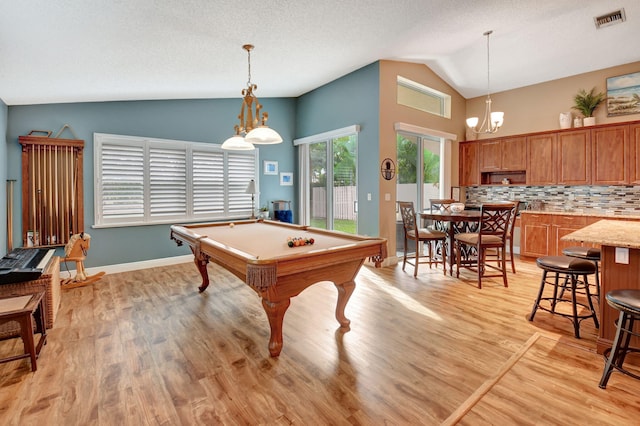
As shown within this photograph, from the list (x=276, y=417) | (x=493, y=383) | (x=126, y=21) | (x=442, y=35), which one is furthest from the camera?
(x=442, y=35)

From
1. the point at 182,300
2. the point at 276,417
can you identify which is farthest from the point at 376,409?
the point at 182,300

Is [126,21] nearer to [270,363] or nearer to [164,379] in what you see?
[164,379]

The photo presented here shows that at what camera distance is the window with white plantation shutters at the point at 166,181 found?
4859 mm

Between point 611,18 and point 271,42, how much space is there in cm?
452

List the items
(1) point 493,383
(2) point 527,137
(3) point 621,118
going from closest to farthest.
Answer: (1) point 493,383, (3) point 621,118, (2) point 527,137

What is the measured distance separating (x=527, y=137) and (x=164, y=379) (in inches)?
264

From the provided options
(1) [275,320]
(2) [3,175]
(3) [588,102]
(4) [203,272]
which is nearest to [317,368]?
(1) [275,320]

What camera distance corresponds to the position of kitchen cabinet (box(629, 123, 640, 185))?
15.6ft

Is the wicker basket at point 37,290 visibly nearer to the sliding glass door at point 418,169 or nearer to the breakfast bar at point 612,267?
the breakfast bar at point 612,267

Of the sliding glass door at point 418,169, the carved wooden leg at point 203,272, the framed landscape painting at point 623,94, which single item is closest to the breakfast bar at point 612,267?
the sliding glass door at point 418,169

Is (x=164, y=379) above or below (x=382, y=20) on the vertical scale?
below

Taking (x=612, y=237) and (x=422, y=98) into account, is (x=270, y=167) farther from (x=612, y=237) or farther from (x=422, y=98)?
(x=612, y=237)

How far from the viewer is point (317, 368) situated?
2.23m

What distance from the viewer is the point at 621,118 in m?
5.08
